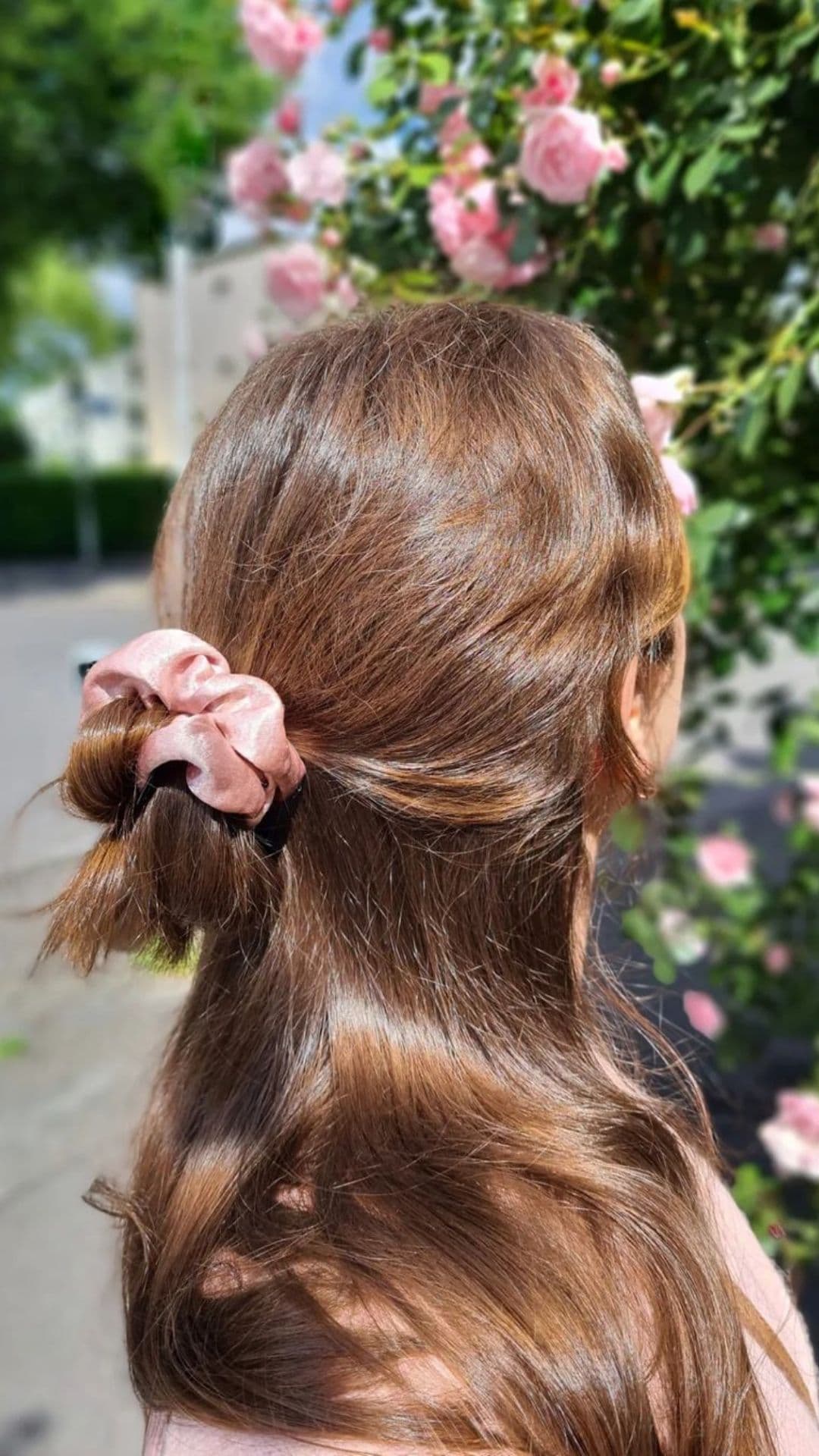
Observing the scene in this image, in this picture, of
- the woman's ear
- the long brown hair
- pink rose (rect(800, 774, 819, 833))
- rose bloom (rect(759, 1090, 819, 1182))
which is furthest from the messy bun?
pink rose (rect(800, 774, 819, 833))

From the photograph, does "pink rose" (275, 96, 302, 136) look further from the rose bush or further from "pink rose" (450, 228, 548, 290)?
"pink rose" (450, 228, 548, 290)

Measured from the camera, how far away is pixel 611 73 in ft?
4.11

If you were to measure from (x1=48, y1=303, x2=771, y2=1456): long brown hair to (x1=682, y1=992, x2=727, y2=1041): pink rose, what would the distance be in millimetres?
440

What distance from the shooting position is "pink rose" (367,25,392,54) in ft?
5.40

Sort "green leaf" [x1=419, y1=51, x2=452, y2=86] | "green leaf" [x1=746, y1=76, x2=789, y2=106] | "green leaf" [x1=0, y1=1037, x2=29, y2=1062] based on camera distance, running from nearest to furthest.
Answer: "green leaf" [x1=746, y1=76, x2=789, y2=106]
"green leaf" [x1=419, y1=51, x2=452, y2=86]
"green leaf" [x1=0, y1=1037, x2=29, y2=1062]

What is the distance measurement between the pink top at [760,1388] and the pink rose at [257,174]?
1583 millimetres

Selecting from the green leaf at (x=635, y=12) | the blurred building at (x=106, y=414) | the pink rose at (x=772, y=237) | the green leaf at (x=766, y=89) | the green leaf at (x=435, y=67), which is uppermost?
the green leaf at (x=635, y=12)

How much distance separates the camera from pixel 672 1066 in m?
1.00

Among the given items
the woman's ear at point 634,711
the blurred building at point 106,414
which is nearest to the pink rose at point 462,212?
the woman's ear at point 634,711

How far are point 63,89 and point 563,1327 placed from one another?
13.1 meters

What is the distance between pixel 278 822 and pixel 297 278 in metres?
1.15

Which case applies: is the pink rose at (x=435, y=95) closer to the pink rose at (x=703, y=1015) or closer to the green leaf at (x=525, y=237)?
the green leaf at (x=525, y=237)

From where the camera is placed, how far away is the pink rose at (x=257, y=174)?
168 cm

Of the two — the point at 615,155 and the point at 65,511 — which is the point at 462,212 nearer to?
the point at 615,155
